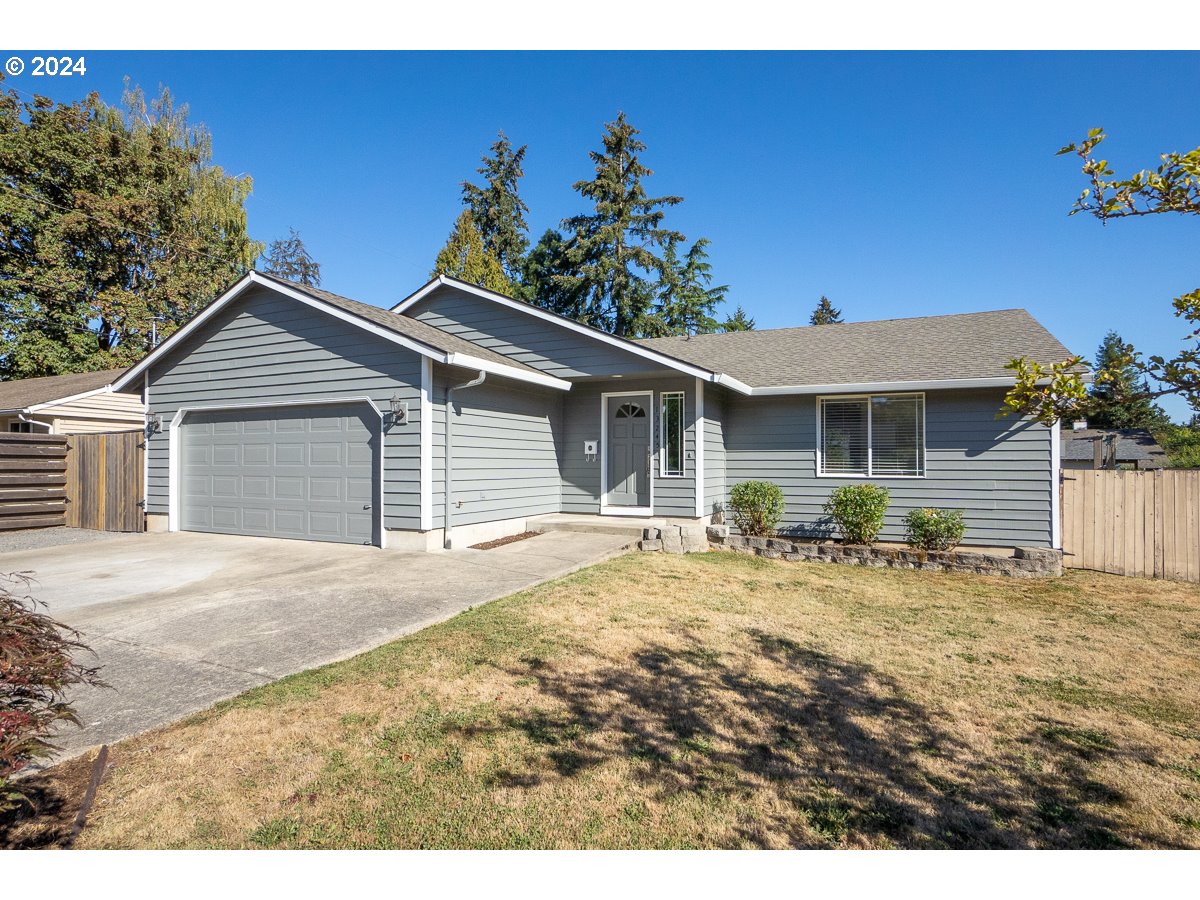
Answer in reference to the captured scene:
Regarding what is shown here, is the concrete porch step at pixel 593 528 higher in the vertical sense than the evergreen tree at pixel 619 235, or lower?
lower

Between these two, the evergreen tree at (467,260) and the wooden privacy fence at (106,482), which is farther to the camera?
the evergreen tree at (467,260)

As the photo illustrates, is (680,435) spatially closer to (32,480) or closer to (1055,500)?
(1055,500)

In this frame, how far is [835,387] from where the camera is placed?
996cm

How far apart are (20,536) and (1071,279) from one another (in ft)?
61.4

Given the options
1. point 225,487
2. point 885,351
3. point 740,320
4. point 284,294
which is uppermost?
point 740,320

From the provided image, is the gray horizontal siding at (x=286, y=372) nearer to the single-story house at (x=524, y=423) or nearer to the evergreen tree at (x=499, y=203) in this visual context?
the single-story house at (x=524, y=423)

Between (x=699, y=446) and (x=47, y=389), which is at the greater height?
(x=47, y=389)

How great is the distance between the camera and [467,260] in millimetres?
23172

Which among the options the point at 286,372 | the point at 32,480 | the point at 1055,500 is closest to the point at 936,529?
the point at 1055,500

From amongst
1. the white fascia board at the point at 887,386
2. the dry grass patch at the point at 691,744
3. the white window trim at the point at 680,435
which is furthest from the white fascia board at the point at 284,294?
the white fascia board at the point at 887,386

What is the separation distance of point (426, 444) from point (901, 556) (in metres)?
7.07

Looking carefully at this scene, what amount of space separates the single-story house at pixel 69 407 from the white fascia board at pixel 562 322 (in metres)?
7.94

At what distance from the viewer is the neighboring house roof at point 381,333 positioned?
338 inches
